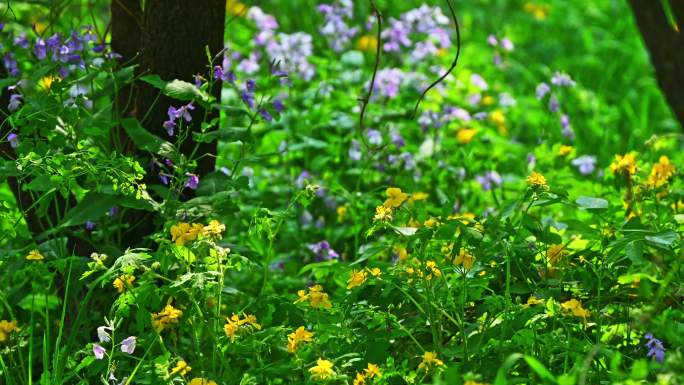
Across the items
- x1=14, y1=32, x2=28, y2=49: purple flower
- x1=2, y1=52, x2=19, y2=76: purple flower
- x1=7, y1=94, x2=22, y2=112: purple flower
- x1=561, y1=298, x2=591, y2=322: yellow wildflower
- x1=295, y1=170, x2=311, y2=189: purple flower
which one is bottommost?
x1=295, y1=170, x2=311, y2=189: purple flower

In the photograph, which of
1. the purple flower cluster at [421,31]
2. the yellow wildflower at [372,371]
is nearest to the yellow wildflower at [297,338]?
the yellow wildflower at [372,371]

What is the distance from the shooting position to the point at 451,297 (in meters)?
2.16

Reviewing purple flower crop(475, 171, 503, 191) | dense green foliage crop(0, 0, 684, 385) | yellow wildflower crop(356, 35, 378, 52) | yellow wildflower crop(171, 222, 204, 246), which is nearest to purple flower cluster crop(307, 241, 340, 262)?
dense green foliage crop(0, 0, 684, 385)

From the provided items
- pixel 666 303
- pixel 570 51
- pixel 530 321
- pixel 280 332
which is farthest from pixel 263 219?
pixel 570 51

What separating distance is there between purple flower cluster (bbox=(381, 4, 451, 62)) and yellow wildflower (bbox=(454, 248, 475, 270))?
70.9 inches

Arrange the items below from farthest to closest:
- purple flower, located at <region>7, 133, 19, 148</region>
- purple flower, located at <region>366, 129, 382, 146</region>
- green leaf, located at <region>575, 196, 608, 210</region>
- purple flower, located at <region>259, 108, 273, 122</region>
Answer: purple flower, located at <region>366, 129, 382, 146</region>, purple flower, located at <region>259, 108, 273, 122</region>, purple flower, located at <region>7, 133, 19, 148</region>, green leaf, located at <region>575, 196, 608, 210</region>

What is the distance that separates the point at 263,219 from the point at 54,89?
589 mm

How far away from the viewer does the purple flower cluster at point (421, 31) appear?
13.0ft

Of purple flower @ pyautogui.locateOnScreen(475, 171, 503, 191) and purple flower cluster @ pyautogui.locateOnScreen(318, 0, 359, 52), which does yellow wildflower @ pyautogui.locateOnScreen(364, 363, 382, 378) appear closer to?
purple flower @ pyautogui.locateOnScreen(475, 171, 503, 191)

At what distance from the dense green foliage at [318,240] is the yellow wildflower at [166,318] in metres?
0.04

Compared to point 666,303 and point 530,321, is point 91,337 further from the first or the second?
point 666,303

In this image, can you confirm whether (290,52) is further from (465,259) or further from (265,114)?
(465,259)

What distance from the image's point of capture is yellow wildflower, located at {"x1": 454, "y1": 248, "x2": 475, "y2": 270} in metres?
2.23

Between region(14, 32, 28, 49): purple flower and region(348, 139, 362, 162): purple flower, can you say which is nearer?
region(14, 32, 28, 49): purple flower
